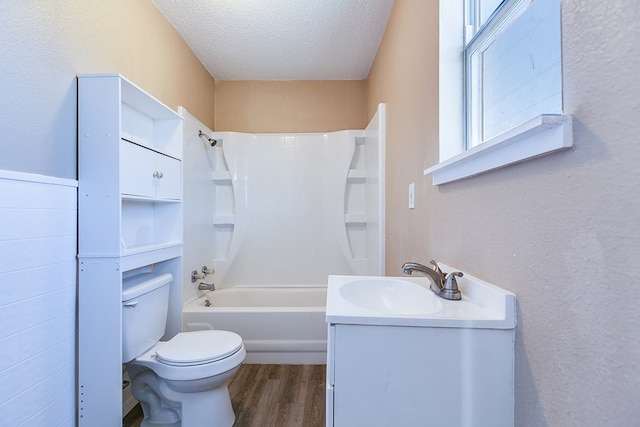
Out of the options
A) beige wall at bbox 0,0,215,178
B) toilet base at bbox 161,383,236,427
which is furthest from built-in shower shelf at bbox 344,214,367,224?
beige wall at bbox 0,0,215,178

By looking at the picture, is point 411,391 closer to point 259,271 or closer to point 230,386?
point 230,386

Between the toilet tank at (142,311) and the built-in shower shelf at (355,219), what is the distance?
168cm

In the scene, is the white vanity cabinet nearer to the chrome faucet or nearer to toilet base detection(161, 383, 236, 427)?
the chrome faucet

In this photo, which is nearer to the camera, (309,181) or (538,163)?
(538,163)

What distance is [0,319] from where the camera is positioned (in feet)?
3.15

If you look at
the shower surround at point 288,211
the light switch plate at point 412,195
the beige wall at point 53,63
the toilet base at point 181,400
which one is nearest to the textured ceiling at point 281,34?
the beige wall at point 53,63

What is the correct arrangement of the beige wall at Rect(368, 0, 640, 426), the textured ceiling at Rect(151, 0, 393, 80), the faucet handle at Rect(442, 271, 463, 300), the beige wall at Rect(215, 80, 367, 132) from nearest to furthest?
the beige wall at Rect(368, 0, 640, 426)
the faucet handle at Rect(442, 271, 463, 300)
the textured ceiling at Rect(151, 0, 393, 80)
the beige wall at Rect(215, 80, 367, 132)

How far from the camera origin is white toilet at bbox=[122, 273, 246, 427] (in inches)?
54.0

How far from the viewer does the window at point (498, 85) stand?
2.19ft

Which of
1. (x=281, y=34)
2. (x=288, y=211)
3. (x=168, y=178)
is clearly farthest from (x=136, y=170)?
Result: (x=288, y=211)

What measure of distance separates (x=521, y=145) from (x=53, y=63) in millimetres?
1687

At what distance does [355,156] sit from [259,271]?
1.51 m

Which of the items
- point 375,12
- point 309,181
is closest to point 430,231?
point 375,12

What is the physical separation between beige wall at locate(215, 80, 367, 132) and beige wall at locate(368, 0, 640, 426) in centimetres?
236
